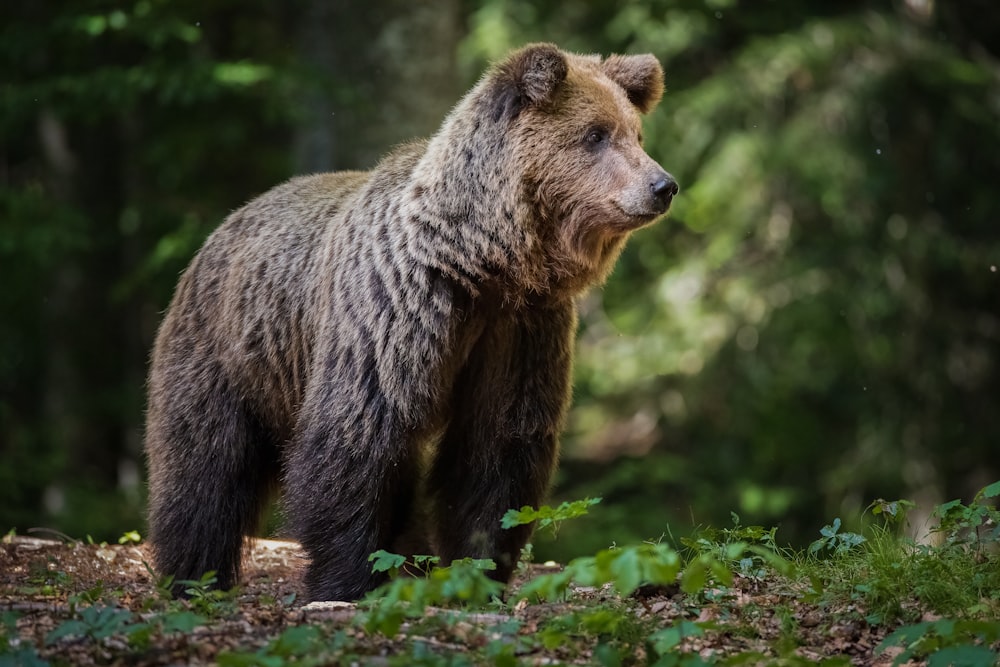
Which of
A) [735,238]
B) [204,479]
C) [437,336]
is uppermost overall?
[735,238]

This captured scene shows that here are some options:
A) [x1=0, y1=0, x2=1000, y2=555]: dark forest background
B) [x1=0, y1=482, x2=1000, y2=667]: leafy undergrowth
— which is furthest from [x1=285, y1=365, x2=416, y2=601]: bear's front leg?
[x1=0, y1=0, x2=1000, y2=555]: dark forest background

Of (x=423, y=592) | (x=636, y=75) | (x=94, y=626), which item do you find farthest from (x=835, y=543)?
(x=94, y=626)

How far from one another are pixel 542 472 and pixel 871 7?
29.8 ft

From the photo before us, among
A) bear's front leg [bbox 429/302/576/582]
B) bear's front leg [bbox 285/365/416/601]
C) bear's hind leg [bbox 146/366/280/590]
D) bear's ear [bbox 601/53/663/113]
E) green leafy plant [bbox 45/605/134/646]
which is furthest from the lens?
bear's hind leg [bbox 146/366/280/590]

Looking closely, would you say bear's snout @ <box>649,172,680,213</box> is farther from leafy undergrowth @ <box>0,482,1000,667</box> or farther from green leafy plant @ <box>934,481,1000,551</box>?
green leafy plant @ <box>934,481,1000,551</box>

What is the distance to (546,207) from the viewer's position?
19.5ft

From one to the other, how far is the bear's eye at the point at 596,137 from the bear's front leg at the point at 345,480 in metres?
1.48

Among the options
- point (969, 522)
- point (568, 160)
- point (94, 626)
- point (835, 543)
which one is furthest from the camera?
point (568, 160)

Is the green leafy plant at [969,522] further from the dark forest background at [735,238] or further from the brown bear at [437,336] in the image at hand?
the dark forest background at [735,238]

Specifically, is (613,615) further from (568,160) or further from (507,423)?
(568,160)

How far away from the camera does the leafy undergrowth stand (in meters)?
3.91

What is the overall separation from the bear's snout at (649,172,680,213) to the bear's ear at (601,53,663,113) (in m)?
0.77

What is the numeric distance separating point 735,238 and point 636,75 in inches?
256

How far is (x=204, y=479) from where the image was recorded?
6602 mm
